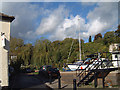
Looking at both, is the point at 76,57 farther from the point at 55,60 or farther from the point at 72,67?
the point at 72,67

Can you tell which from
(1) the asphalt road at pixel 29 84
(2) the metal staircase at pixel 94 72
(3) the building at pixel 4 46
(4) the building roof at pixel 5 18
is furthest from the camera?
(1) the asphalt road at pixel 29 84

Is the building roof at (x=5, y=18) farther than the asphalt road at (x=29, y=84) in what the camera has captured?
No

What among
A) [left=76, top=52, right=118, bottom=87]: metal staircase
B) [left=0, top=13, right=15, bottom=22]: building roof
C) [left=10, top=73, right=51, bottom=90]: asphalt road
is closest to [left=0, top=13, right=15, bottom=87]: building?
[left=0, top=13, right=15, bottom=22]: building roof

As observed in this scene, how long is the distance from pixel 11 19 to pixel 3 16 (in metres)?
0.54

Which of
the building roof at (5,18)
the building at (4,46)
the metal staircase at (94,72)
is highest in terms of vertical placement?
the building roof at (5,18)

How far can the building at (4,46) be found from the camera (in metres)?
8.97

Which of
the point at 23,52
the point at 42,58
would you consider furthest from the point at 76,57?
the point at 23,52

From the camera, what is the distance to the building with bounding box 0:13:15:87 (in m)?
8.97

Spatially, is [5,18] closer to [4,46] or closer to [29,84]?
[4,46]

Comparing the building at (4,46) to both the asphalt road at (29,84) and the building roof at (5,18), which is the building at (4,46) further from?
the asphalt road at (29,84)

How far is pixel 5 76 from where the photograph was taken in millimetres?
9031

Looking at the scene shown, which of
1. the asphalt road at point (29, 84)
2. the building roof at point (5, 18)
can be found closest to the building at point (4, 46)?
the building roof at point (5, 18)

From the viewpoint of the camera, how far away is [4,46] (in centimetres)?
925

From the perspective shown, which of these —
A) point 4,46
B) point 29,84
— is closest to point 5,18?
point 4,46
